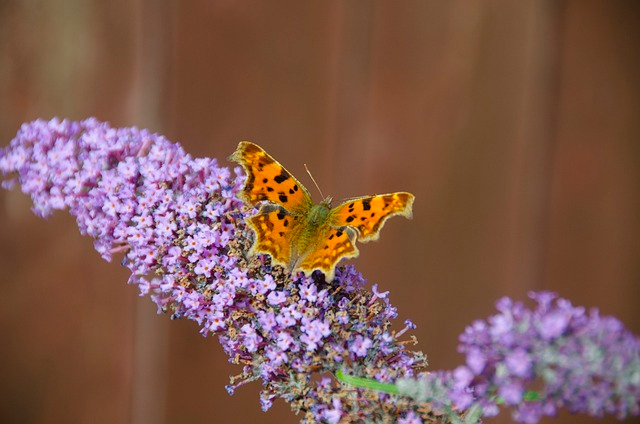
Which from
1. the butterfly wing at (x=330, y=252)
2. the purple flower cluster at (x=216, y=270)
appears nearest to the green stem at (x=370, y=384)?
the purple flower cluster at (x=216, y=270)

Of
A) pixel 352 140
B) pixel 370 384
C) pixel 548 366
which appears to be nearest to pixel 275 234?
pixel 370 384

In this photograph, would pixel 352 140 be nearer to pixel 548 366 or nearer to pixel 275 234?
pixel 275 234

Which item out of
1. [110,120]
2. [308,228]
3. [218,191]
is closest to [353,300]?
[308,228]

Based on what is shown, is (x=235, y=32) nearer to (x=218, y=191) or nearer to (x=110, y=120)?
(x=110, y=120)

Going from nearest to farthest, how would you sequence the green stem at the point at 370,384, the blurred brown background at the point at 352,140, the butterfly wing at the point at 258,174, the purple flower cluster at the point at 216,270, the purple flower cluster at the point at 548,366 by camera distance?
the purple flower cluster at the point at 548,366, the green stem at the point at 370,384, the purple flower cluster at the point at 216,270, the butterfly wing at the point at 258,174, the blurred brown background at the point at 352,140

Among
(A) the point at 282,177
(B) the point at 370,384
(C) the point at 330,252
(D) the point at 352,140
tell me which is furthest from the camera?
(D) the point at 352,140

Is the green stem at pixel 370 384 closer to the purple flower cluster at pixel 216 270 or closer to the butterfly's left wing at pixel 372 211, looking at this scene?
the purple flower cluster at pixel 216 270

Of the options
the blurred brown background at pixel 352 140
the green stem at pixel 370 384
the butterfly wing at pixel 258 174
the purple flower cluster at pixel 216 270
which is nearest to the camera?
the green stem at pixel 370 384
